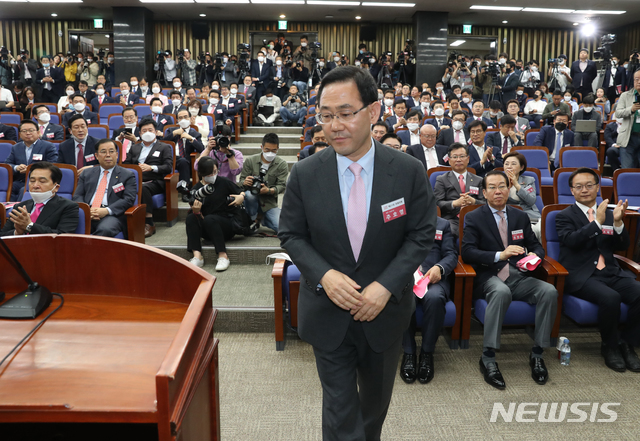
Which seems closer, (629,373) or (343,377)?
(343,377)

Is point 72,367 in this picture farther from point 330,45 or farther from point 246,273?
point 330,45

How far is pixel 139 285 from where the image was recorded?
1180 millimetres

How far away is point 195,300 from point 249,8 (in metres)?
11.1

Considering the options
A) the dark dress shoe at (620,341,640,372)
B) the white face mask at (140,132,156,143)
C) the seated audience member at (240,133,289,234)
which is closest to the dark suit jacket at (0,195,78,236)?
the seated audience member at (240,133,289,234)

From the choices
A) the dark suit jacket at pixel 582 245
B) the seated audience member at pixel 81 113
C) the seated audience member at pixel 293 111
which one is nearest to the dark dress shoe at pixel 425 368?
the dark suit jacket at pixel 582 245

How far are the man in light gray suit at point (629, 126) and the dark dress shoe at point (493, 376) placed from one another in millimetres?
3999

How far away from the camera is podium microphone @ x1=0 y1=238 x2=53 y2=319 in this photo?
1.08 meters

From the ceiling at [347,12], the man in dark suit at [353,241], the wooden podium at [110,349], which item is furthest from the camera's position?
the ceiling at [347,12]

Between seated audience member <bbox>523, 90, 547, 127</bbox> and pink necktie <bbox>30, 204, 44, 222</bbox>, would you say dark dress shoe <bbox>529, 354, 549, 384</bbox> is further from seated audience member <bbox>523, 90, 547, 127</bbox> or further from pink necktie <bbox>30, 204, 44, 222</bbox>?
seated audience member <bbox>523, 90, 547, 127</bbox>

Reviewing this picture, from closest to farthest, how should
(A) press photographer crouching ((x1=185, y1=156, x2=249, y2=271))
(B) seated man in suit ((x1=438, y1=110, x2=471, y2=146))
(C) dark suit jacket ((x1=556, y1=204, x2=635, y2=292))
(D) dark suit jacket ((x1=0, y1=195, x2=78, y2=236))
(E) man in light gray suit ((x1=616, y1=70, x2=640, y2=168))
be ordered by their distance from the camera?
(C) dark suit jacket ((x1=556, y1=204, x2=635, y2=292))
(D) dark suit jacket ((x1=0, y1=195, x2=78, y2=236))
(A) press photographer crouching ((x1=185, y1=156, x2=249, y2=271))
(E) man in light gray suit ((x1=616, y1=70, x2=640, y2=168))
(B) seated man in suit ((x1=438, y1=110, x2=471, y2=146))

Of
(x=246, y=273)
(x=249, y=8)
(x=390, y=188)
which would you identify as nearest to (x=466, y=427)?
(x=390, y=188)

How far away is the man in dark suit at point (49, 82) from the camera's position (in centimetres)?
984

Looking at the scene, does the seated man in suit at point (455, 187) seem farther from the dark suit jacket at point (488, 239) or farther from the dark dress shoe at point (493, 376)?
the dark dress shoe at point (493, 376)

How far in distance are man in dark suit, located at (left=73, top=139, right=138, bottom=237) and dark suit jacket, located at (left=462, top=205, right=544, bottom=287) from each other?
7.81 feet
